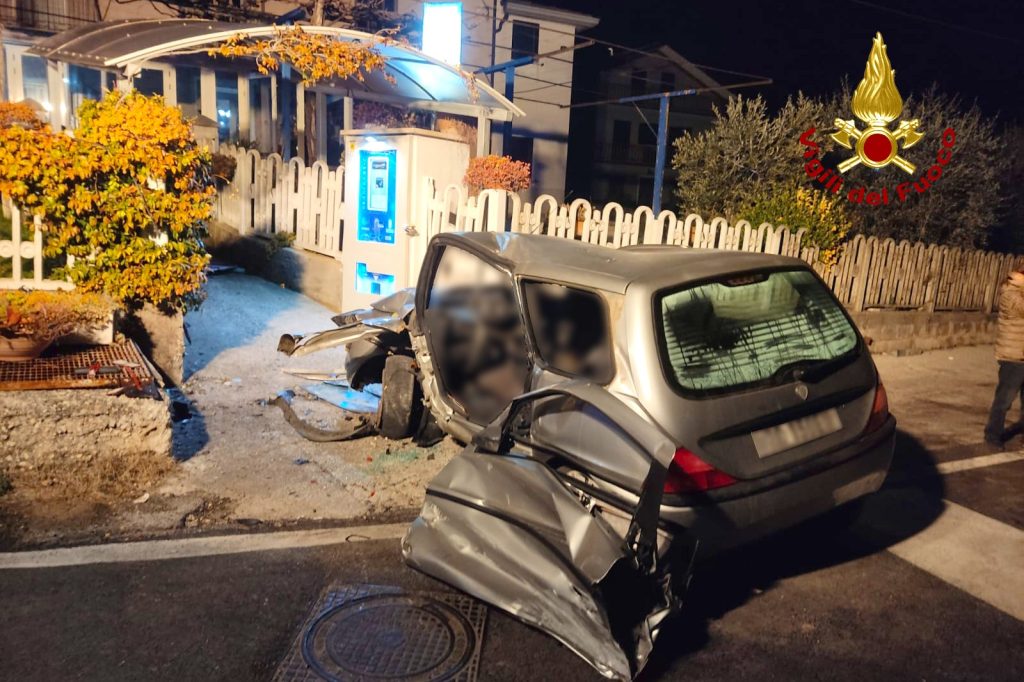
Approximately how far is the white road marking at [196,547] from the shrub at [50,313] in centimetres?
190

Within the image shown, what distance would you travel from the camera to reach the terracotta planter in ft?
16.2

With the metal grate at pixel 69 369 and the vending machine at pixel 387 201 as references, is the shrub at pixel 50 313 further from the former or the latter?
the vending machine at pixel 387 201

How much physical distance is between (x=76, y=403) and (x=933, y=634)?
15.6 ft

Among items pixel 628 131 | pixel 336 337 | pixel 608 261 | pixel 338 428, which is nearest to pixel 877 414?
pixel 608 261

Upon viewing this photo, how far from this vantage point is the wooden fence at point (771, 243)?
27.1 ft

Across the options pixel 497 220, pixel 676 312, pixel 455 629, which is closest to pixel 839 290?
pixel 497 220

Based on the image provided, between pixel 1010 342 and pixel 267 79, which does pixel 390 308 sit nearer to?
pixel 1010 342

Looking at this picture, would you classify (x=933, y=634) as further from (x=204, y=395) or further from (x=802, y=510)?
(x=204, y=395)

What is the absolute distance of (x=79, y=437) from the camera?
15.1ft

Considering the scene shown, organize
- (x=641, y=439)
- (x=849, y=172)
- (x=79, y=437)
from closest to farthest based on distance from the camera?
(x=641, y=439) → (x=79, y=437) → (x=849, y=172)

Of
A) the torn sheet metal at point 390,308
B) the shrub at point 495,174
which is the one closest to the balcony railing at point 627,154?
the shrub at point 495,174

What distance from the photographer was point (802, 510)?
3492 mm

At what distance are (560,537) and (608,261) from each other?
147 cm

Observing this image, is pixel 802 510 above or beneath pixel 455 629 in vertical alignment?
above
